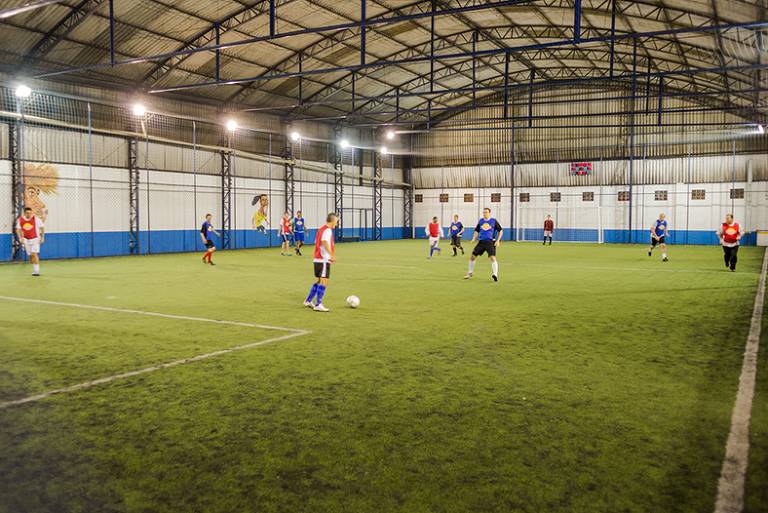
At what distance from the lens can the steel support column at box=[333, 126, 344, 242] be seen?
45.2 meters

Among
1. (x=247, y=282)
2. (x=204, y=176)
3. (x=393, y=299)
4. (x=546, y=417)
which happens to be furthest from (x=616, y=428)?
(x=204, y=176)

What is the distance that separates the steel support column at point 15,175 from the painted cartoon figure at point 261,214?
14.5 metres

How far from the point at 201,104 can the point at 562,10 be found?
20.4 metres

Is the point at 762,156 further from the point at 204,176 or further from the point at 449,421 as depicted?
the point at 449,421

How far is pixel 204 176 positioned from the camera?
116ft

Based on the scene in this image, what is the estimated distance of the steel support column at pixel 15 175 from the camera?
84.6 feet

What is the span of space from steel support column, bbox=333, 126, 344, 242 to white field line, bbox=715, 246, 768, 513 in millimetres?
38002

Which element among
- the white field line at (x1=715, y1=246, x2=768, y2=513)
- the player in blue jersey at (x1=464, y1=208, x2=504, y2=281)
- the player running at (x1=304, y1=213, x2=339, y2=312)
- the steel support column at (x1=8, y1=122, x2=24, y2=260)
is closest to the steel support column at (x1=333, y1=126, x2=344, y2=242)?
the steel support column at (x1=8, y1=122, x2=24, y2=260)

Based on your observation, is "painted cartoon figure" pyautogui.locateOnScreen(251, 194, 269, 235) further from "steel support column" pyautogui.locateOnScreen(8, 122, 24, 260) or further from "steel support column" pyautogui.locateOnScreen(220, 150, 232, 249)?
"steel support column" pyautogui.locateOnScreen(8, 122, 24, 260)

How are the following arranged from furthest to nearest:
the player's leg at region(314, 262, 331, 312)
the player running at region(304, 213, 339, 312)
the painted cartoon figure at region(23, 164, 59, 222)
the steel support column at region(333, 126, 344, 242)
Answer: the steel support column at region(333, 126, 344, 242)
the painted cartoon figure at region(23, 164, 59, 222)
the player's leg at region(314, 262, 331, 312)
the player running at region(304, 213, 339, 312)

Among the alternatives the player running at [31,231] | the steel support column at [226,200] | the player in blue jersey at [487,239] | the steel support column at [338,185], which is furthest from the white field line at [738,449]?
the steel support column at [338,185]

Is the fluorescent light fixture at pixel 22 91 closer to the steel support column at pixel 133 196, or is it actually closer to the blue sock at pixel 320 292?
the steel support column at pixel 133 196

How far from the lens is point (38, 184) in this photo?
88.5ft

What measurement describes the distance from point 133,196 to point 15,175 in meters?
6.15
